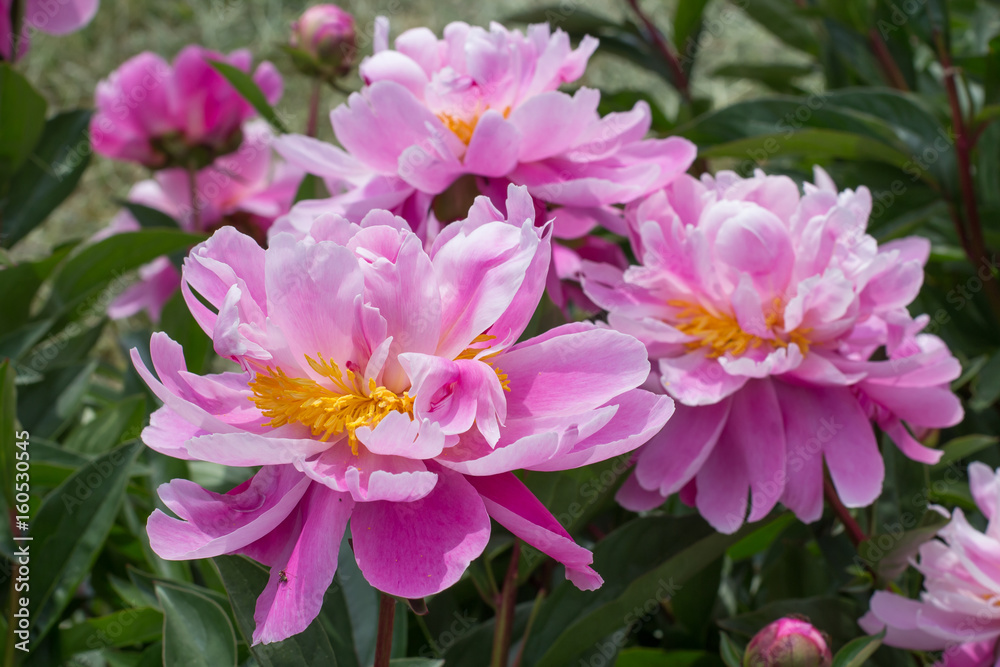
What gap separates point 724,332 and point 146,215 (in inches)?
32.6

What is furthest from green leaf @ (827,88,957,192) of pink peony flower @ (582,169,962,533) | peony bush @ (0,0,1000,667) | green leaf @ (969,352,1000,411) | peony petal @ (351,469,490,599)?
peony petal @ (351,469,490,599)

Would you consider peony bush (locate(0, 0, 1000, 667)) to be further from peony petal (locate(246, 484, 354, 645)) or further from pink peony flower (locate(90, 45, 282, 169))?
pink peony flower (locate(90, 45, 282, 169))

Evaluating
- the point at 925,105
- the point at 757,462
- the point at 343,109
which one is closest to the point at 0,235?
the point at 343,109

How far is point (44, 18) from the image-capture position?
1.01 meters

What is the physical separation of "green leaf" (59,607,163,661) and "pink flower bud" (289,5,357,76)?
2.03 feet

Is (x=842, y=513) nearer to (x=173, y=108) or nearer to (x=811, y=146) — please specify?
(x=811, y=146)

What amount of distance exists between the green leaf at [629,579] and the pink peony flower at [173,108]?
2.61 feet

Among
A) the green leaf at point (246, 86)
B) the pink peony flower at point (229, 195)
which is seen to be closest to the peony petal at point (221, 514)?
the green leaf at point (246, 86)

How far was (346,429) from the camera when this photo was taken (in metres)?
0.44

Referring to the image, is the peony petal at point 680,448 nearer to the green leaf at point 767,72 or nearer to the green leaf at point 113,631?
the green leaf at point 113,631

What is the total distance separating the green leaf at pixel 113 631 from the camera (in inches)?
26.8

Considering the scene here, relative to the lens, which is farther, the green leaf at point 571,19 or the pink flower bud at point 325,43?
the green leaf at point 571,19

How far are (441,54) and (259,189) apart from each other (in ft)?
2.41

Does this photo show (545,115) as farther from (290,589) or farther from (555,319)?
(290,589)
